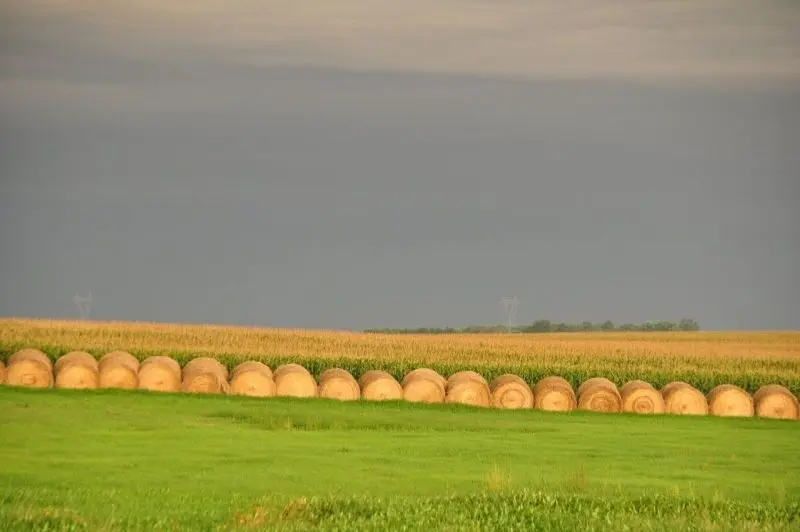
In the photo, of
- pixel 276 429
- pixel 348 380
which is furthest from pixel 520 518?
pixel 348 380

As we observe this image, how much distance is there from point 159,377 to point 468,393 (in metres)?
7.23

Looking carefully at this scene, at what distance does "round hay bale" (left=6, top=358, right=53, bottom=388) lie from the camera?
108 feet

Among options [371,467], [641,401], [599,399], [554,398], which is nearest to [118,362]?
[554,398]

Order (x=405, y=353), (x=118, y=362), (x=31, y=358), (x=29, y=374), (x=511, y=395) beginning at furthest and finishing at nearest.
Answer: (x=405, y=353)
(x=511, y=395)
(x=118, y=362)
(x=31, y=358)
(x=29, y=374)

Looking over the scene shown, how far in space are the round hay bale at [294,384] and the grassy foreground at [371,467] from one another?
45 cm

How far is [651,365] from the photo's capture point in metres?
41.5

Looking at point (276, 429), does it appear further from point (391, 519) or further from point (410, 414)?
point (391, 519)

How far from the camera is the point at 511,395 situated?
3397cm

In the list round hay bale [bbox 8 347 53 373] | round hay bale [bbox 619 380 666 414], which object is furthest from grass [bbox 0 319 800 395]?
round hay bale [bbox 619 380 666 414]

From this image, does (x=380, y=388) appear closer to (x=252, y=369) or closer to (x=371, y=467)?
(x=252, y=369)

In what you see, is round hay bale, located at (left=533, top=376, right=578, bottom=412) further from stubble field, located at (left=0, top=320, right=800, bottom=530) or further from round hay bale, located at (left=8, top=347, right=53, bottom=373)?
round hay bale, located at (left=8, top=347, right=53, bottom=373)

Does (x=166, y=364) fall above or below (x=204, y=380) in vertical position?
above

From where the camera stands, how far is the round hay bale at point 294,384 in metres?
33.2

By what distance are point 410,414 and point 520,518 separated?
16.4 meters
